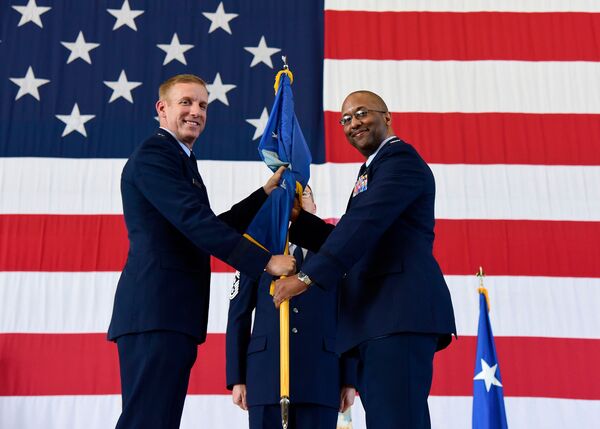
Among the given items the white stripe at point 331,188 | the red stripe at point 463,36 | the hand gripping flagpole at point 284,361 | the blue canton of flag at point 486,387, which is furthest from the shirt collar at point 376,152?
the red stripe at point 463,36

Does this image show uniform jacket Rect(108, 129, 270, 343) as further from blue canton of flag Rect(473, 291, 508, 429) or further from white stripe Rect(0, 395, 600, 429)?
white stripe Rect(0, 395, 600, 429)

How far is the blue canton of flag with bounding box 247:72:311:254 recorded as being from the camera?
2727mm

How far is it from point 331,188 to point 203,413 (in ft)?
4.98

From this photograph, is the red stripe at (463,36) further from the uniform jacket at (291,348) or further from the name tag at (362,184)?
the name tag at (362,184)

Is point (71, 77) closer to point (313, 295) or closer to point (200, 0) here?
point (200, 0)

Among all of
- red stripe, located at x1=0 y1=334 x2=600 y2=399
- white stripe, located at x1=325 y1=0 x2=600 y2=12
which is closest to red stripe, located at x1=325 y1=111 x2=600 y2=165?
white stripe, located at x1=325 y1=0 x2=600 y2=12

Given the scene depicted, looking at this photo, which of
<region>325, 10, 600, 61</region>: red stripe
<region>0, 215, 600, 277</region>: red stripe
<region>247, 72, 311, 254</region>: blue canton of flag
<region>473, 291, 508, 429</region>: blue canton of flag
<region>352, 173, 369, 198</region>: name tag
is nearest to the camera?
<region>352, 173, 369, 198</region>: name tag

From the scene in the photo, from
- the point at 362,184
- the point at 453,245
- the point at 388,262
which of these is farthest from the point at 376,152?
the point at 453,245

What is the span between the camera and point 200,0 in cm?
488

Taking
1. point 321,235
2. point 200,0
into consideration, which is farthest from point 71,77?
point 321,235

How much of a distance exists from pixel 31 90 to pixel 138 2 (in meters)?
0.91

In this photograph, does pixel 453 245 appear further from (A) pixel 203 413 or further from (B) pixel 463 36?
(A) pixel 203 413

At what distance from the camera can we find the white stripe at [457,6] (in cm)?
489

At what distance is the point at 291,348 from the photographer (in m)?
2.60
